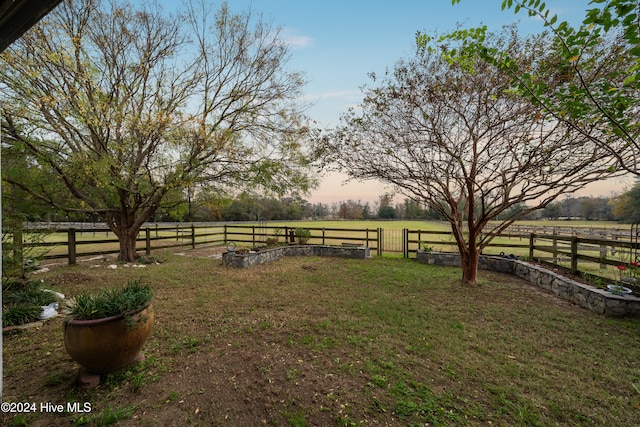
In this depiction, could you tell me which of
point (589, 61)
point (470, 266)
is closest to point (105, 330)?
point (589, 61)

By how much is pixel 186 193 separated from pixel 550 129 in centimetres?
966

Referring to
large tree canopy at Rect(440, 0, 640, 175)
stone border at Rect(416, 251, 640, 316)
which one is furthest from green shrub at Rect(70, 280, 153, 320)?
stone border at Rect(416, 251, 640, 316)

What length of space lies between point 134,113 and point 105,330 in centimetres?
654

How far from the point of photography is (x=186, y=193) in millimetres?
8758

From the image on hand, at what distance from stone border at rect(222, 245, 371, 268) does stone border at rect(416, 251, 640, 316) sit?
2849 mm

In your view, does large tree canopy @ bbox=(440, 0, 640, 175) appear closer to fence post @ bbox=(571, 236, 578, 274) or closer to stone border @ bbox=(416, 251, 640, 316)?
stone border @ bbox=(416, 251, 640, 316)

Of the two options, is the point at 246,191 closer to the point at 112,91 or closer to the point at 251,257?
the point at 251,257

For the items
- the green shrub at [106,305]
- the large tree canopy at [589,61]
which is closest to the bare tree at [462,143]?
the large tree canopy at [589,61]

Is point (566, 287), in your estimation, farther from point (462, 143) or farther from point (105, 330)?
point (105, 330)

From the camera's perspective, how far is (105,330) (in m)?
2.15

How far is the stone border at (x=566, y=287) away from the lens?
148 inches

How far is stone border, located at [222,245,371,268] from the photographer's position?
295 inches

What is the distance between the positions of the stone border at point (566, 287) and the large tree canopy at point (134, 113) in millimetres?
5975

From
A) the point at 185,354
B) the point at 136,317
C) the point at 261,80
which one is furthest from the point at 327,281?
the point at 261,80
